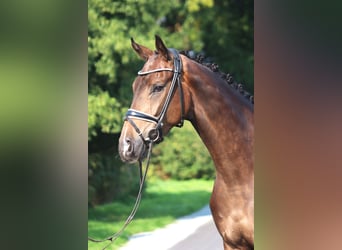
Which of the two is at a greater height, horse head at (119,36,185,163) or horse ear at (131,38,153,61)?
horse ear at (131,38,153,61)

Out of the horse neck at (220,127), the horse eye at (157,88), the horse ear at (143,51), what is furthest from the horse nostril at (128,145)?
the horse ear at (143,51)

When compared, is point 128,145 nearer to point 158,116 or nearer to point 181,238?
point 158,116

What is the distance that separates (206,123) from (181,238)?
163 inches

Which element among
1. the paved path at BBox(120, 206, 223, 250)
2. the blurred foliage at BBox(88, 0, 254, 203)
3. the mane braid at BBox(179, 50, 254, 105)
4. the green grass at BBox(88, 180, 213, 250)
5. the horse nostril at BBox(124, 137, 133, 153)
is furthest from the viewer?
the green grass at BBox(88, 180, 213, 250)

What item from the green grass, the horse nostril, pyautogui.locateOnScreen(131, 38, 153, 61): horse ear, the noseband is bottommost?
the green grass

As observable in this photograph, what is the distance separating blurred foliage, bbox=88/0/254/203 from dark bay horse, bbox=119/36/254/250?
1597mm

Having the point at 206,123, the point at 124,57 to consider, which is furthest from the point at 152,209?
the point at 206,123

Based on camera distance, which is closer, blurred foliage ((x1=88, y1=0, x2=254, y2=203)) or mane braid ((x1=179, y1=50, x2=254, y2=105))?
mane braid ((x1=179, y1=50, x2=254, y2=105))

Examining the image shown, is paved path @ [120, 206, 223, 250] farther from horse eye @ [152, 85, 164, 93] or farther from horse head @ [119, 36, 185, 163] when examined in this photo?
horse eye @ [152, 85, 164, 93]

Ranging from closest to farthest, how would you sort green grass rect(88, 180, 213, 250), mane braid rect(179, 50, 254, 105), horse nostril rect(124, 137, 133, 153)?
horse nostril rect(124, 137, 133, 153)
mane braid rect(179, 50, 254, 105)
green grass rect(88, 180, 213, 250)

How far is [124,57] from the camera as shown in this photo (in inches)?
313

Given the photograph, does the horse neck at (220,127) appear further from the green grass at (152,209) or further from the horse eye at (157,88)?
the green grass at (152,209)

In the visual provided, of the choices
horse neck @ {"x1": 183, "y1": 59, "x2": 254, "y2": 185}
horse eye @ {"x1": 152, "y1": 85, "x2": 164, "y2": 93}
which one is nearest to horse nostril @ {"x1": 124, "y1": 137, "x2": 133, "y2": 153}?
horse eye @ {"x1": 152, "y1": 85, "x2": 164, "y2": 93}

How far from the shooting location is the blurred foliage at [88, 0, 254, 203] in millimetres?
7781
